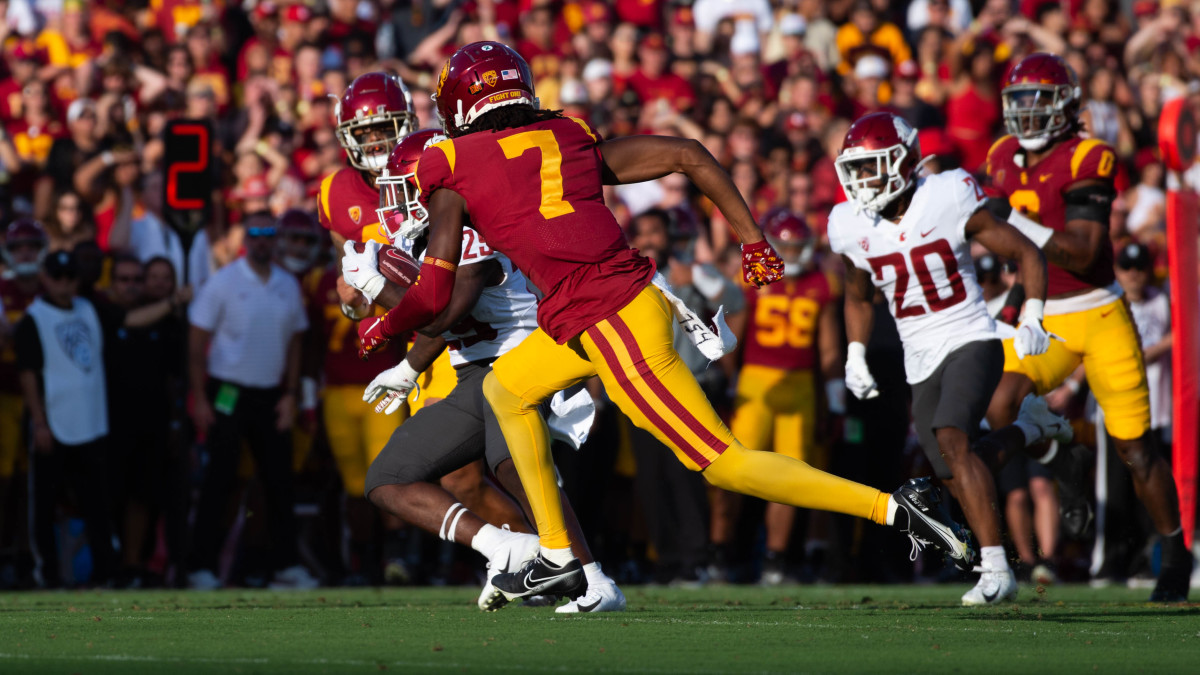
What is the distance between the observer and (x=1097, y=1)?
1470 cm

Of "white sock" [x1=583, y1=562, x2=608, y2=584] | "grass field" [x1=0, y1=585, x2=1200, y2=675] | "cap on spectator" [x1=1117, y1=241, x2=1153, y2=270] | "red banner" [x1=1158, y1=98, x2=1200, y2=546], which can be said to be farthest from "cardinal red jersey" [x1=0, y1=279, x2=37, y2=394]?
"cap on spectator" [x1=1117, y1=241, x2=1153, y2=270]

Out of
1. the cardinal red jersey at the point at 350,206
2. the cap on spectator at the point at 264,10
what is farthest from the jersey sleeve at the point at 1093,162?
the cap on spectator at the point at 264,10

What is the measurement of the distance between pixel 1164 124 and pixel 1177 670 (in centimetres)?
527

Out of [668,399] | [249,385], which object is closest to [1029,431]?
[668,399]

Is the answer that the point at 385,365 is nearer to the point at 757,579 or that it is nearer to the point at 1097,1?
the point at 757,579

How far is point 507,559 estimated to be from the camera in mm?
5629

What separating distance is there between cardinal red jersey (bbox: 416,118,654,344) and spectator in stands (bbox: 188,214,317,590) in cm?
453

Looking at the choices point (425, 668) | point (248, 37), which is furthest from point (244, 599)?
point (248, 37)

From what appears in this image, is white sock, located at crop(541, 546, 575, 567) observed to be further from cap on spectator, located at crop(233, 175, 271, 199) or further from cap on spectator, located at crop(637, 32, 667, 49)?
cap on spectator, located at crop(637, 32, 667, 49)

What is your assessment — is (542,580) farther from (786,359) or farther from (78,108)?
(78,108)

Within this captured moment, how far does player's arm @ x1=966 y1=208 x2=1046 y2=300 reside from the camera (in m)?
6.55

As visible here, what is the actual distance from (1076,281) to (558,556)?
321 cm

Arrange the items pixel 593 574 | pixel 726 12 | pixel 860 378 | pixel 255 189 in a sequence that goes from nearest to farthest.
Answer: pixel 593 574, pixel 860 378, pixel 255 189, pixel 726 12

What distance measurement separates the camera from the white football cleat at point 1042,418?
7.41 m
